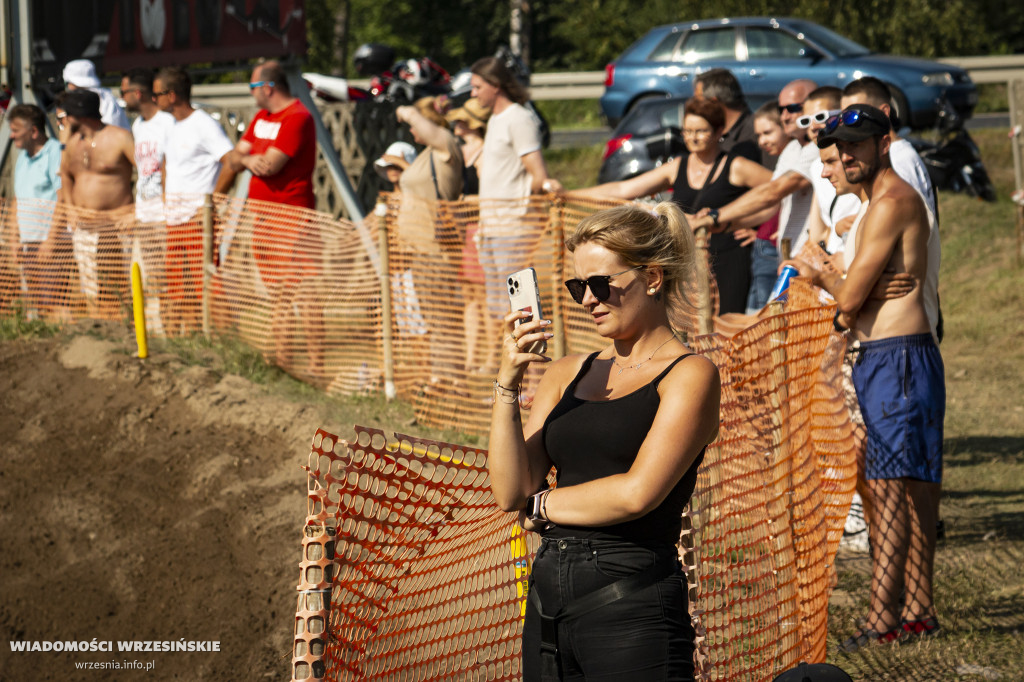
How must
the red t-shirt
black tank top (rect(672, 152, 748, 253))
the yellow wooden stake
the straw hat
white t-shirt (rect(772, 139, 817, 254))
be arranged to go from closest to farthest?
white t-shirt (rect(772, 139, 817, 254)), black tank top (rect(672, 152, 748, 253)), the straw hat, the yellow wooden stake, the red t-shirt

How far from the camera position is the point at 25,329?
33.6 ft

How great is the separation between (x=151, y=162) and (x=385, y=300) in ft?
9.45

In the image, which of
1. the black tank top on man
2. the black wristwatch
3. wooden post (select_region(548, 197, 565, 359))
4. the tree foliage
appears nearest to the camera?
the black wristwatch

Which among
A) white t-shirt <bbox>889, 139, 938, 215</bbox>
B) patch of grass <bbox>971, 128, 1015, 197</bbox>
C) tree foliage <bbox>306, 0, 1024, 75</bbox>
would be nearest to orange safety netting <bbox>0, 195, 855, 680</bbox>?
white t-shirt <bbox>889, 139, 938, 215</bbox>

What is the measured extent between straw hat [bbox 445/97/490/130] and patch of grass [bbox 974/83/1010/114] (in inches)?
646

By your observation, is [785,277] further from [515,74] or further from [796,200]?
[515,74]

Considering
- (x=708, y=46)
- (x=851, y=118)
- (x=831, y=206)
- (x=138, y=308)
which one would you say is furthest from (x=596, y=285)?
(x=708, y=46)

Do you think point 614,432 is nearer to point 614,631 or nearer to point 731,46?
point 614,631

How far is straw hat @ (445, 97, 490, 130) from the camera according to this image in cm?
891

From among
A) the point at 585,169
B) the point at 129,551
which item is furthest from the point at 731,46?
the point at 129,551

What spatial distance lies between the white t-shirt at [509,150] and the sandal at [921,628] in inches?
168

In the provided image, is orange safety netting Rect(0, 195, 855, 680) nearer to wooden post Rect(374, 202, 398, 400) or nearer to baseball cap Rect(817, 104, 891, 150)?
wooden post Rect(374, 202, 398, 400)

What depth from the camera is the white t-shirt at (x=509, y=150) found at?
816 cm

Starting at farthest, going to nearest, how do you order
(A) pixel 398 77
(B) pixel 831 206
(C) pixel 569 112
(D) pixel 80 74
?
1. (C) pixel 569 112
2. (A) pixel 398 77
3. (D) pixel 80 74
4. (B) pixel 831 206
